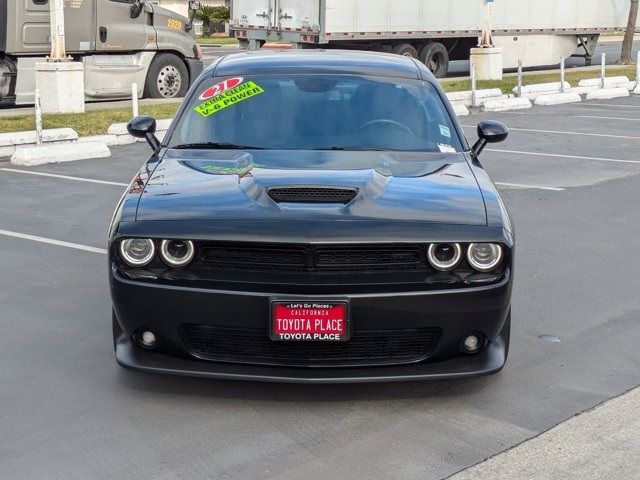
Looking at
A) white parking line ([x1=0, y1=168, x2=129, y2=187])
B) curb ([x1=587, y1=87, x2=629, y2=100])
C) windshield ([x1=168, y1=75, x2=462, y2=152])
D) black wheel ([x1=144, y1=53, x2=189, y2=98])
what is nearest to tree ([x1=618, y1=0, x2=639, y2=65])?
curb ([x1=587, y1=87, x2=629, y2=100])

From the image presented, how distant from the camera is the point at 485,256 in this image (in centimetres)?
476

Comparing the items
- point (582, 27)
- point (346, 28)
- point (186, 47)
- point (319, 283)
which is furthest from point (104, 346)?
point (582, 27)

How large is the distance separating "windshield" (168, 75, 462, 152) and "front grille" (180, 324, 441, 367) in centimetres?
148

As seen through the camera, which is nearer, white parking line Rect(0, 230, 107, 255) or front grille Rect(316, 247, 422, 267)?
front grille Rect(316, 247, 422, 267)

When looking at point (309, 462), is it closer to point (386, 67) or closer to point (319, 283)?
point (319, 283)

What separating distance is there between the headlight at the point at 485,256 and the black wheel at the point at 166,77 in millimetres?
16435

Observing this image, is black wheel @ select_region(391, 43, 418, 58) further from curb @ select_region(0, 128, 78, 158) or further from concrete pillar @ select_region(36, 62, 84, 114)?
curb @ select_region(0, 128, 78, 158)

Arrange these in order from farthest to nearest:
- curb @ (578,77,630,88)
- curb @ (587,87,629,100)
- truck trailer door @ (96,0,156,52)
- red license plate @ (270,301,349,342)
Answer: curb @ (578,77,630,88) → curb @ (587,87,629,100) → truck trailer door @ (96,0,156,52) → red license plate @ (270,301,349,342)

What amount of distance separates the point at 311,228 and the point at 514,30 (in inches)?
1066

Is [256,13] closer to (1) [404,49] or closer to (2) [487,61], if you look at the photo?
(1) [404,49]

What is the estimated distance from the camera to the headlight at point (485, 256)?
473cm

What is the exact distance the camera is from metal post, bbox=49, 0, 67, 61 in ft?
57.2

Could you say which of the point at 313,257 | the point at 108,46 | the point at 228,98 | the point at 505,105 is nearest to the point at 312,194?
the point at 313,257

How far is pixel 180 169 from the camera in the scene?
5.46 m
